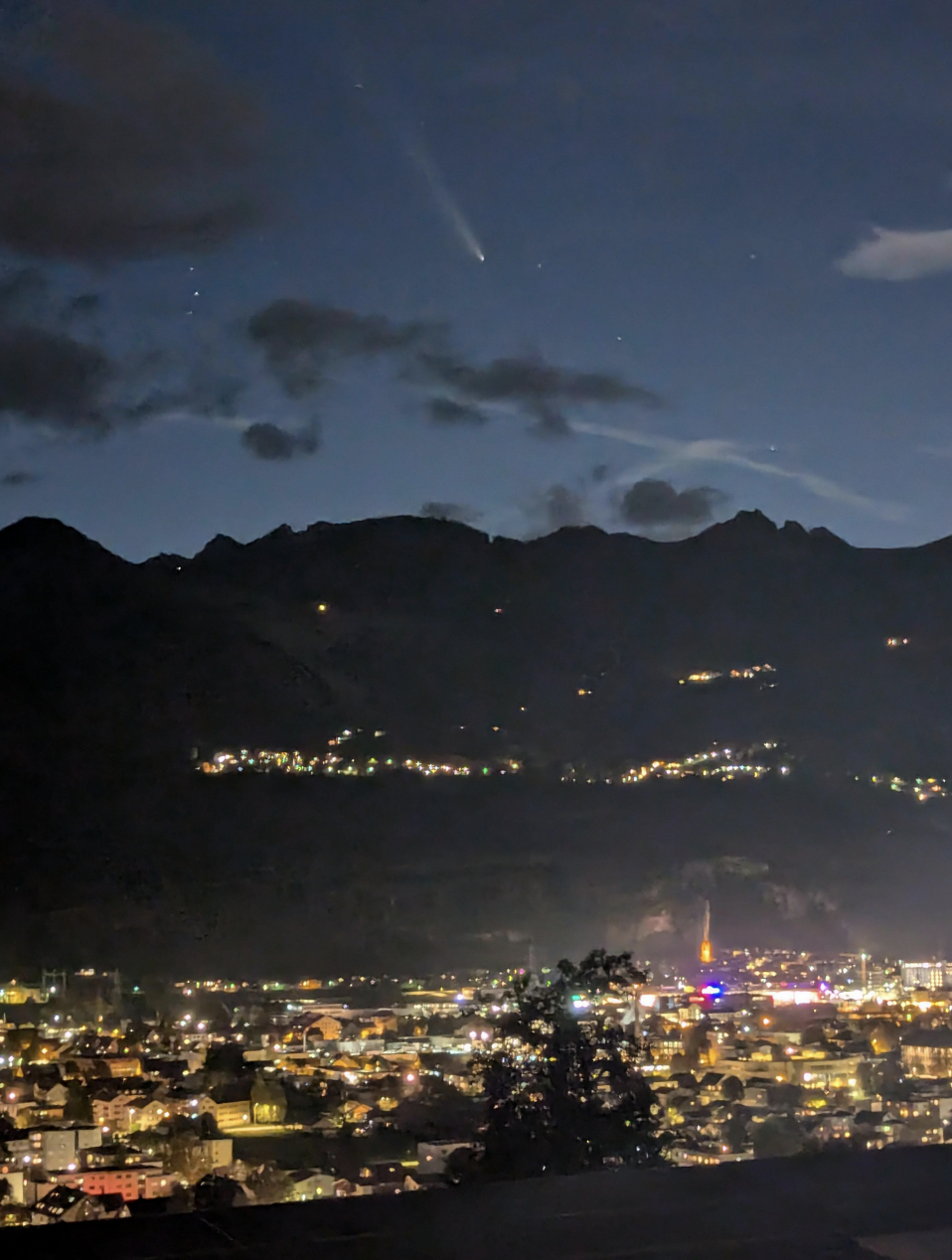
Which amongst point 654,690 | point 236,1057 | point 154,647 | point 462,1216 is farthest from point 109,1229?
point 654,690

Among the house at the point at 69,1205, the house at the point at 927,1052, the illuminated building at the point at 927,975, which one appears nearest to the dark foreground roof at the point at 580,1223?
the house at the point at 69,1205

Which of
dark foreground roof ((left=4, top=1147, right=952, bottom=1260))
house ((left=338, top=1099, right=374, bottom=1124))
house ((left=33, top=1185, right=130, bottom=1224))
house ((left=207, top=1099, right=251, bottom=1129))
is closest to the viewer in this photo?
dark foreground roof ((left=4, top=1147, right=952, bottom=1260))

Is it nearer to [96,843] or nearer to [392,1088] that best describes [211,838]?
[96,843]

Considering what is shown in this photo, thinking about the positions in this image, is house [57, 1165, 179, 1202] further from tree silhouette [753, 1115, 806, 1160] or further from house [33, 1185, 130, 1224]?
tree silhouette [753, 1115, 806, 1160]

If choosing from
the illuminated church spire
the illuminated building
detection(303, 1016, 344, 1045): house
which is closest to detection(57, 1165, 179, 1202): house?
detection(303, 1016, 344, 1045): house

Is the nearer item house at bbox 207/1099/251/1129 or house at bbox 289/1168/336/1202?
house at bbox 289/1168/336/1202

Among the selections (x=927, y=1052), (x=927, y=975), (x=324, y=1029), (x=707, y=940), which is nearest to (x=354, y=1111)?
(x=927, y=1052)

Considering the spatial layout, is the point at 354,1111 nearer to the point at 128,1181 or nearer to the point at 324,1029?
the point at 128,1181
